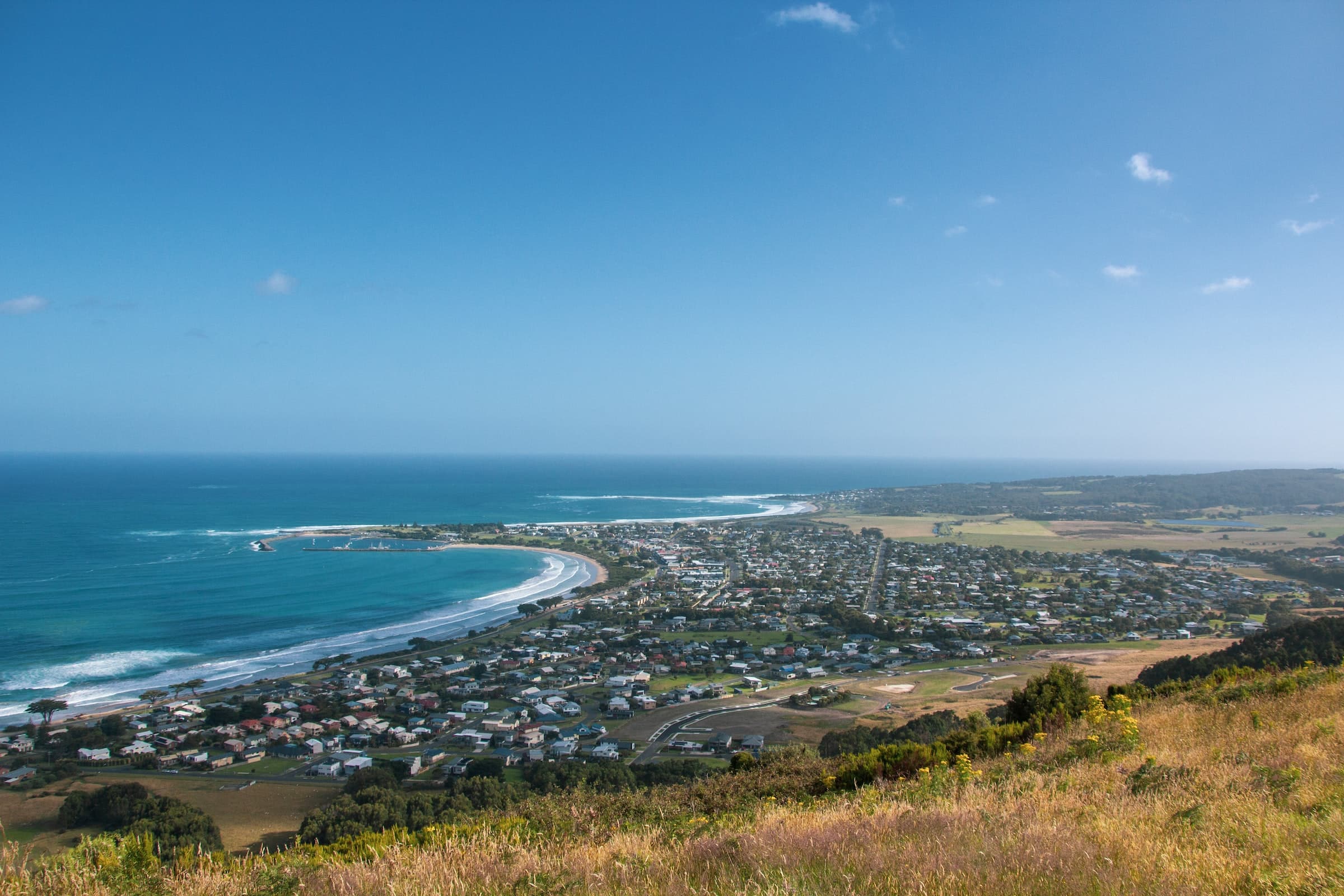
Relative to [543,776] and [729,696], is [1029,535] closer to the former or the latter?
[729,696]

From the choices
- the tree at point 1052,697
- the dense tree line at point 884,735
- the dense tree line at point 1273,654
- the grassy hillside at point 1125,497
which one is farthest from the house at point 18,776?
the grassy hillside at point 1125,497

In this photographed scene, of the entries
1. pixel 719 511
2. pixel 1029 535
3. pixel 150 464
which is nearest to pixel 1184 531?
pixel 1029 535

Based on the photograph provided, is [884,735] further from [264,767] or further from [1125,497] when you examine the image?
[1125,497]

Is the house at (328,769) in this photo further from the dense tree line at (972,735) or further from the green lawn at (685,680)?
the dense tree line at (972,735)

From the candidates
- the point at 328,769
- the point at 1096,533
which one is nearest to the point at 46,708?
the point at 328,769

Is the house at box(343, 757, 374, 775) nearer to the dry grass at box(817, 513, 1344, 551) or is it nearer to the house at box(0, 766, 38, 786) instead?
the house at box(0, 766, 38, 786)
